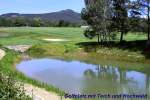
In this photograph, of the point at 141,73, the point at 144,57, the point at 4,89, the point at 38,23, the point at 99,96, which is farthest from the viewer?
the point at 38,23

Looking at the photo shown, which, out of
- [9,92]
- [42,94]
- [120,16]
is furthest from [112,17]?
[9,92]

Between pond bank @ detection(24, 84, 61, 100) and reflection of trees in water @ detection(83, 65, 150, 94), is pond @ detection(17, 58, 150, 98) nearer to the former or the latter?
reflection of trees in water @ detection(83, 65, 150, 94)

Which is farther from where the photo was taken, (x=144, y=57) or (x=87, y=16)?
(x=87, y=16)

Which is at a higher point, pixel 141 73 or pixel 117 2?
pixel 117 2

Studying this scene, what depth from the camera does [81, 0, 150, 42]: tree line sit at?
52031 mm

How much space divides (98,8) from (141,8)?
19.4ft

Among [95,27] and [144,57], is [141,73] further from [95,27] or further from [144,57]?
[95,27]

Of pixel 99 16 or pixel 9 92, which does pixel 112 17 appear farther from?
pixel 9 92

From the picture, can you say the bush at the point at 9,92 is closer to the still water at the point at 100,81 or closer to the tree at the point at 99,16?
the still water at the point at 100,81

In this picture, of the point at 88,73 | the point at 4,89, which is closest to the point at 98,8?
the point at 88,73

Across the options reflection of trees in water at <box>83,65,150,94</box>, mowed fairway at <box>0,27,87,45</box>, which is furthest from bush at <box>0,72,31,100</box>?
mowed fairway at <box>0,27,87,45</box>

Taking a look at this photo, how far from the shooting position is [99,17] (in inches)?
2121

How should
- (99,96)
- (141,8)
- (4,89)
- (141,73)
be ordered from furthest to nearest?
(141,8) → (141,73) → (99,96) → (4,89)

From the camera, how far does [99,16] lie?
54.0 meters
